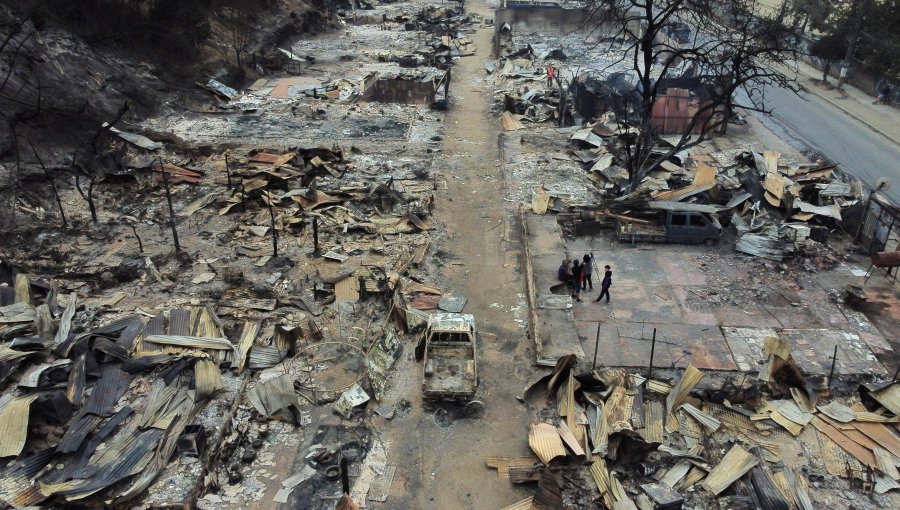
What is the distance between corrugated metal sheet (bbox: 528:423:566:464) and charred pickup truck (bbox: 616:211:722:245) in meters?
8.80

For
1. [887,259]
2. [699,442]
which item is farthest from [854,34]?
[699,442]

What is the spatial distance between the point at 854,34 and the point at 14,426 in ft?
134

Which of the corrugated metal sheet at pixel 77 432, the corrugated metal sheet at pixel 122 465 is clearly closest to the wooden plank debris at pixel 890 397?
the corrugated metal sheet at pixel 122 465

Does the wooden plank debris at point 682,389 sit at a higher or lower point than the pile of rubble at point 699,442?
higher

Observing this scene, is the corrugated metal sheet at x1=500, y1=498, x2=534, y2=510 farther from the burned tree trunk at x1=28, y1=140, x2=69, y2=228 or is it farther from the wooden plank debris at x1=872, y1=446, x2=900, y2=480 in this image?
the burned tree trunk at x1=28, y1=140, x2=69, y2=228

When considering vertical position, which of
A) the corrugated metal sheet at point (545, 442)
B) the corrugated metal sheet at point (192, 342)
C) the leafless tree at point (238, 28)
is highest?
the leafless tree at point (238, 28)

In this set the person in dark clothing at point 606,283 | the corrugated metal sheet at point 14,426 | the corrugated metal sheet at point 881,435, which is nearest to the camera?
the corrugated metal sheet at point 14,426

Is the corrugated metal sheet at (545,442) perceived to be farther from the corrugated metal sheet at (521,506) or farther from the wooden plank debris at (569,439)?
the corrugated metal sheet at (521,506)

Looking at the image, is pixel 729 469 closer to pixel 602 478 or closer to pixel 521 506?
pixel 602 478

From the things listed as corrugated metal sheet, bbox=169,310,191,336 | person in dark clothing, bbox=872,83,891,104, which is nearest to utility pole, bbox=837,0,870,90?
person in dark clothing, bbox=872,83,891,104

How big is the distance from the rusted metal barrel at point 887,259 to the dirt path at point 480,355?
9285 mm

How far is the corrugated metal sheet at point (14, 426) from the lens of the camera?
11.0 meters

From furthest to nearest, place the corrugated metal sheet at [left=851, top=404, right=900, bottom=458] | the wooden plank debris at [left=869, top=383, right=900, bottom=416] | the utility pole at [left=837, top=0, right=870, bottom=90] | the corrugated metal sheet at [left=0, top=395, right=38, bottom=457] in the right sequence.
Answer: the utility pole at [left=837, top=0, right=870, bottom=90] → the wooden plank debris at [left=869, top=383, right=900, bottom=416] → the corrugated metal sheet at [left=851, top=404, right=900, bottom=458] → the corrugated metal sheet at [left=0, top=395, right=38, bottom=457]

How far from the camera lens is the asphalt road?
24.7 meters
